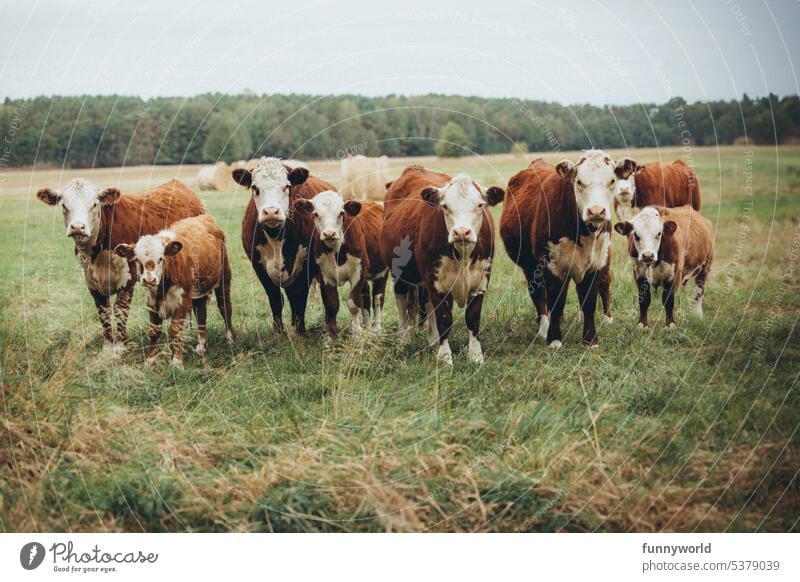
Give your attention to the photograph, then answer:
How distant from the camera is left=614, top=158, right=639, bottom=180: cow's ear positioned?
920cm

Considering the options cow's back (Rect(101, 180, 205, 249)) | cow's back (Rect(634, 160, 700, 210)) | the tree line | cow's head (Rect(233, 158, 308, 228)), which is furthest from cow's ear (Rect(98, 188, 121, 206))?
cow's back (Rect(634, 160, 700, 210))

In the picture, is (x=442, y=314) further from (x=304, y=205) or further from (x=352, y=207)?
(x=304, y=205)

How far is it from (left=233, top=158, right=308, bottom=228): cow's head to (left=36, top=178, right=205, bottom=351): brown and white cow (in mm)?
1421

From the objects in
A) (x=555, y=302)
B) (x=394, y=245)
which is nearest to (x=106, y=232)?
(x=394, y=245)

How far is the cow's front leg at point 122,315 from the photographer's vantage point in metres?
9.94

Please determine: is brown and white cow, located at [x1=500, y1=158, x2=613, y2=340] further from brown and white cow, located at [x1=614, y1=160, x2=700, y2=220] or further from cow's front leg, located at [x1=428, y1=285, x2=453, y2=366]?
brown and white cow, located at [x1=614, y1=160, x2=700, y2=220]

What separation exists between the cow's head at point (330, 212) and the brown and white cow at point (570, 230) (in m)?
2.17

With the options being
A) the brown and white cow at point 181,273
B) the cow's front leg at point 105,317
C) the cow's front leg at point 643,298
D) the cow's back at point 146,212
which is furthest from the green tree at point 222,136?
the cow's front leg at point 643,298

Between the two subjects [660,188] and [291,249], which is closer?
[291,249]

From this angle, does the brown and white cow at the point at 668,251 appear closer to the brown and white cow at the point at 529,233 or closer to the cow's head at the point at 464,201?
the brown and white cow at the point at 529,233

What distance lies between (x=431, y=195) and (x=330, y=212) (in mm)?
1365

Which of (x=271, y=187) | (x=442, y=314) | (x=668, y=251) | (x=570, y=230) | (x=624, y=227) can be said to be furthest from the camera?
(x=668, y=251)

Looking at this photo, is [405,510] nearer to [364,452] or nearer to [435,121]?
[364,452]

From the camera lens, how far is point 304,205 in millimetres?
10391
